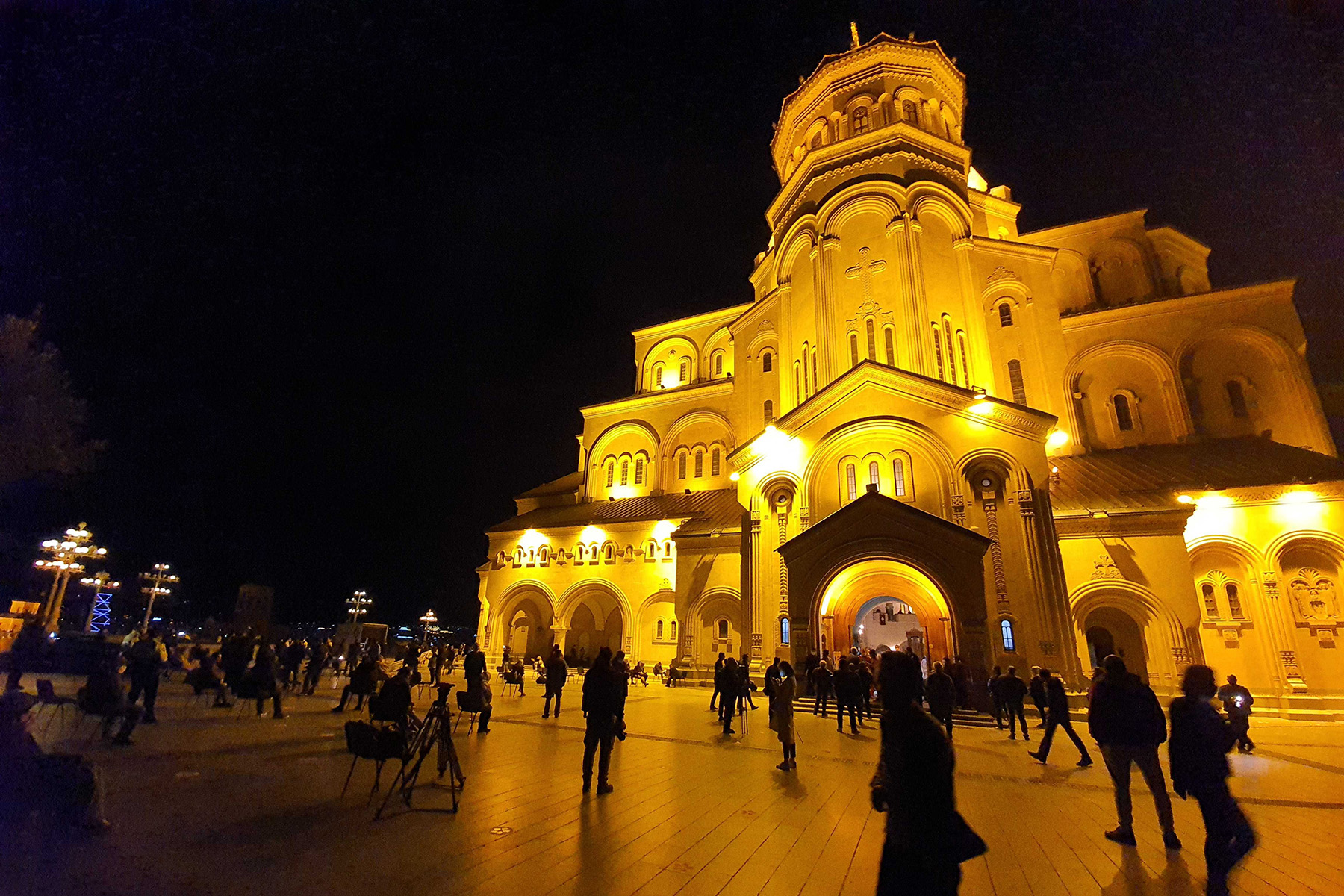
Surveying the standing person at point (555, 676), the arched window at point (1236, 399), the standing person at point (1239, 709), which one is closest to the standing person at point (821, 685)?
the standing person at point (555, 676)

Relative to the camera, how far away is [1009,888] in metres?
4.07

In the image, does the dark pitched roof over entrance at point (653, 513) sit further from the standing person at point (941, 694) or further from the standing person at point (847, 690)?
the standing person at point (941, 694)

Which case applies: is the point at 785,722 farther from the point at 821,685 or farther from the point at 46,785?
the point at 46,785

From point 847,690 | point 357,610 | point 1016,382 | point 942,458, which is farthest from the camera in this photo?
point 357,610

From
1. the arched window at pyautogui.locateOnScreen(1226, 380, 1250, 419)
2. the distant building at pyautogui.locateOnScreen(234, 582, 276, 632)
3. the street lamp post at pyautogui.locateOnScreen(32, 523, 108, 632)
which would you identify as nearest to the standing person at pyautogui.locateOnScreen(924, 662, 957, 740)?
the arched window at pyautogui.locateOnScreen(1226, 380, 1250, 419)

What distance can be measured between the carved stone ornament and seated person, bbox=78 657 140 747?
2277 cm

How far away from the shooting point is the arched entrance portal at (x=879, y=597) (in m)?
16.9

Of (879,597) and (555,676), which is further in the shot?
(879,597)

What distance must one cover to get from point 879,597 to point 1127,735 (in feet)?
49.2

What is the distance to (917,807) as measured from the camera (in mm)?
2615

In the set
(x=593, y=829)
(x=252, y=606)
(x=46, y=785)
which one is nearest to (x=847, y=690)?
(x=593, y=829)

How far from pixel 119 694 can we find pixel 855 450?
18224mm

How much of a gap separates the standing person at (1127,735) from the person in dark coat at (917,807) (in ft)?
11.7

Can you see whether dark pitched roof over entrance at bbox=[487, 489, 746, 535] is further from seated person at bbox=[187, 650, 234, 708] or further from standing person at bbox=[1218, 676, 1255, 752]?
seated person at bbox=[187, 650, 234, 708]
